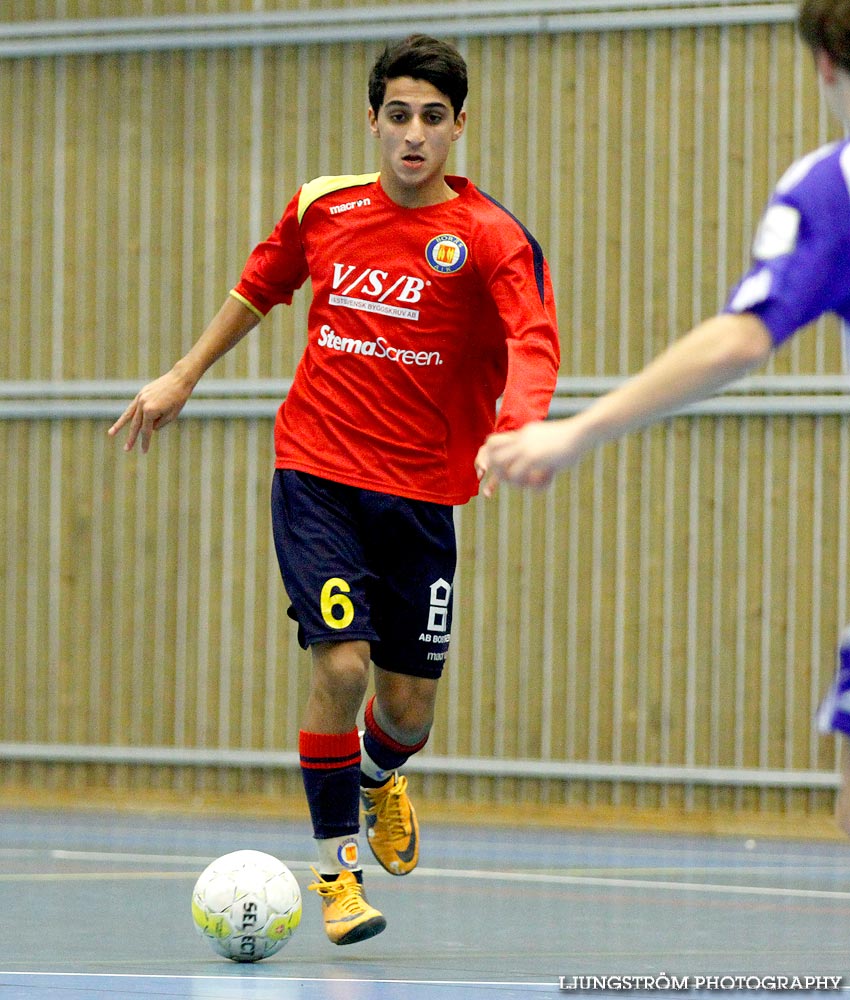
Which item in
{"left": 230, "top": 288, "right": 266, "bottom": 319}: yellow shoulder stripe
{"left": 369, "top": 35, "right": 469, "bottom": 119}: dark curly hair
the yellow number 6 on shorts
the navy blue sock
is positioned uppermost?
{"left": 369, "top": 35, "right": 469, "bottom": 119}: dark curly hair

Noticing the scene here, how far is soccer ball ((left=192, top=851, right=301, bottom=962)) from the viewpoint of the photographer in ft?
14.1

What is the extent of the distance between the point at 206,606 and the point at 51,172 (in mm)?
2801

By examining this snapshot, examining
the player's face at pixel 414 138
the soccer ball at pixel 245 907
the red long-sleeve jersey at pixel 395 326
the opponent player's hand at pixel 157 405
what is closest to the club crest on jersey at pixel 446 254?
the red long-sleeve jersey at pixel 395 326

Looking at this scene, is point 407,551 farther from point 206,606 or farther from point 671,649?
point 206,606

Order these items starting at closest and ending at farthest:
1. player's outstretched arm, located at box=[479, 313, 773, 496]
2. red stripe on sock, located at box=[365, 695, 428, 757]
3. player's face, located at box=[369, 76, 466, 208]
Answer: player's outstretched arm, located at box=[479, 313, 773, 496]
player's face, located at box=[369, 76, 466, 208]
red stripe on sock, located at box=[365, 695, 428, 757]

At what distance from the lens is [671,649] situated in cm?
939

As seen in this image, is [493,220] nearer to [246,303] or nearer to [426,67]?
[426,67]

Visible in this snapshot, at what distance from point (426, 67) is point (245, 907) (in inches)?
86.3

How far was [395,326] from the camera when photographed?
4602 millimetres

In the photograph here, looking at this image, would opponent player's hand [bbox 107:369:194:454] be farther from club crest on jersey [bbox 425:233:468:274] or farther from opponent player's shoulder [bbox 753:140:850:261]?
opponent player's shoulder [bbox 753:140:850:261]

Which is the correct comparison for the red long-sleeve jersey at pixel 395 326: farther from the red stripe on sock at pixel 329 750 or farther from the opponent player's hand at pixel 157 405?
the red stripe on sock at pixel 329 750

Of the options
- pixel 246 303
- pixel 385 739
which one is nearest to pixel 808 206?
pixel 246 303

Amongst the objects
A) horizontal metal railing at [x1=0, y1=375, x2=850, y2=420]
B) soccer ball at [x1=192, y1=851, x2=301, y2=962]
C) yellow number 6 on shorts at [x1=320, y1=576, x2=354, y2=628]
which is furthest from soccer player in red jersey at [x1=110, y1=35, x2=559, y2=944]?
horizontal metal railing at [x1=0, y1=375, x2=850, y2=420]

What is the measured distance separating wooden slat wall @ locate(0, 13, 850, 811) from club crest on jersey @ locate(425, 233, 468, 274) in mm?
5012
